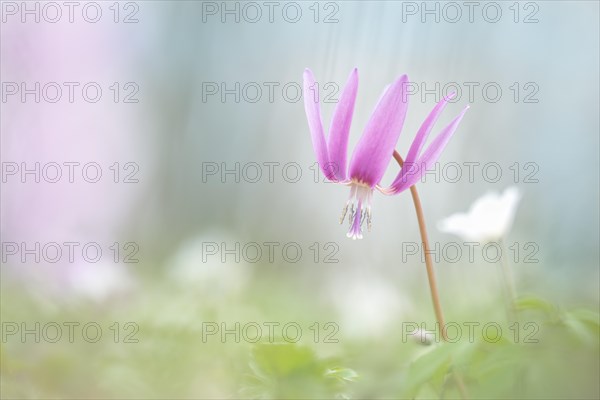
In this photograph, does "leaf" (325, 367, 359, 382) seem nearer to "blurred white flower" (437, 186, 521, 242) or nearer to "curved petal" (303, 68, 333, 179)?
"curved petal" (303, 68, 333, 179)

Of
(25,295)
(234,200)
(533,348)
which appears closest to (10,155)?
(25,295)

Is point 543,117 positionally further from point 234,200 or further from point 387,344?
point 387,344

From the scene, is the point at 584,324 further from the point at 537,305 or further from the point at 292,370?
the point at 292,370

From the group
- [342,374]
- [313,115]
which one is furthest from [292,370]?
[313,115]

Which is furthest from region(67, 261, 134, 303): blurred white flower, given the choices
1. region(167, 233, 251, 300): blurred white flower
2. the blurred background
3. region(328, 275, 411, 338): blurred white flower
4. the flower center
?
the flower center

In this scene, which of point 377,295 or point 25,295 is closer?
point 25,295

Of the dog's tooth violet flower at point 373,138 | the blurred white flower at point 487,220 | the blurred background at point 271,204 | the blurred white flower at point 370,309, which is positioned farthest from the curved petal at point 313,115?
the blurred white flower at point 370,309
